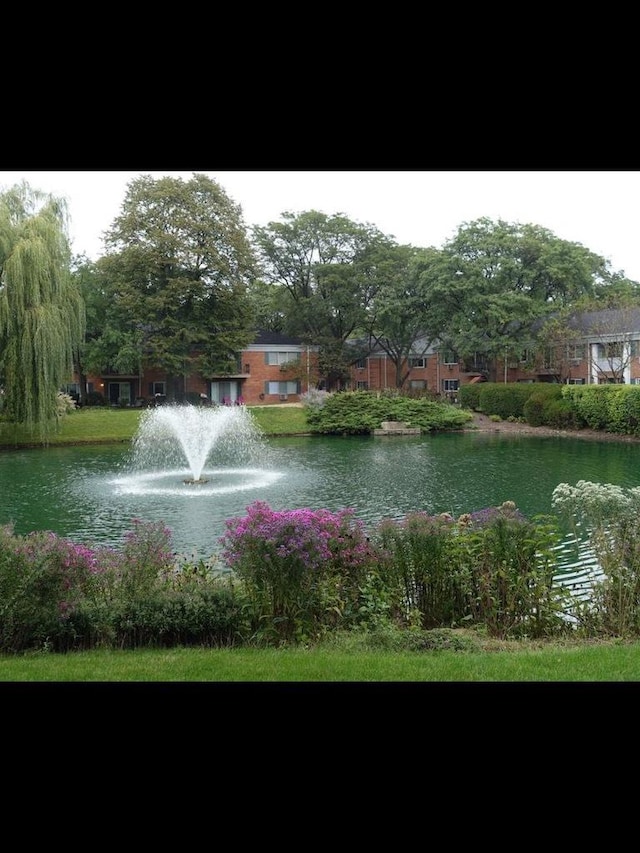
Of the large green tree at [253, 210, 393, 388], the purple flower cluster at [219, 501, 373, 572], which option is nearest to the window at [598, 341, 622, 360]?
the large green tree at [253, 210, 393, 388]

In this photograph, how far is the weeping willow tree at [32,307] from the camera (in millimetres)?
22500

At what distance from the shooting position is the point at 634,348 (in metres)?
33.2

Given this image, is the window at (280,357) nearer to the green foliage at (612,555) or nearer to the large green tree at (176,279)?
the large green tree at (176,279)

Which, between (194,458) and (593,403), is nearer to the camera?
(194,458)

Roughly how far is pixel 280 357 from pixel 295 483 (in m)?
27.1

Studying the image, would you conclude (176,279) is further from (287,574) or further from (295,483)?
(287,574)

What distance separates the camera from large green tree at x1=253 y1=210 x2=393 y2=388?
4141cm

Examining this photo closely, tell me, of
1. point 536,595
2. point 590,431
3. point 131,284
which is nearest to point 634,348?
point 590,431

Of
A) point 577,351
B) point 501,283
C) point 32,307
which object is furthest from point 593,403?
point 32,307

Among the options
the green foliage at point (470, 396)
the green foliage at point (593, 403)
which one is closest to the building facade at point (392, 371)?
the green foliage at point (470, 396)

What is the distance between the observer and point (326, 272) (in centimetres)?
4141

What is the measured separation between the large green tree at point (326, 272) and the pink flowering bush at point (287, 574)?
35.6 metres

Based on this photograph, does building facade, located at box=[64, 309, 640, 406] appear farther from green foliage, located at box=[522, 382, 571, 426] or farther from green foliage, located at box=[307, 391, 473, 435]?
green foliage, located at box=[307, 391, 473, 435]
